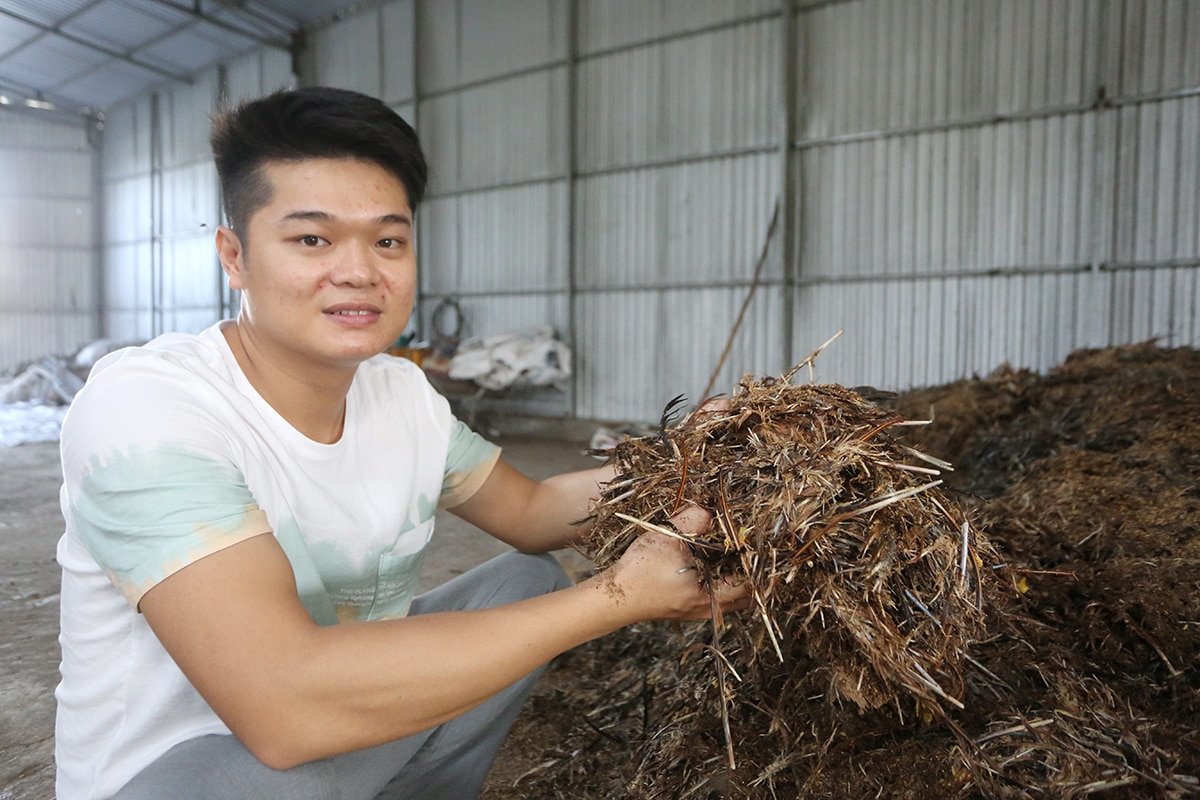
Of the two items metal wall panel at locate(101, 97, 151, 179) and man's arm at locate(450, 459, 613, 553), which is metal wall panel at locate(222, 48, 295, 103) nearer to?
metal wall panel at locate(101, 97, 151, 179)

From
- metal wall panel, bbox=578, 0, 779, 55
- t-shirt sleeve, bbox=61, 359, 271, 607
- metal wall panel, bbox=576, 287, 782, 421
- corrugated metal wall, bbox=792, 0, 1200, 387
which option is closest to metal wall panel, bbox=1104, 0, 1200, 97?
corrugated metal wall, bbox=792, 0, 1200, 387

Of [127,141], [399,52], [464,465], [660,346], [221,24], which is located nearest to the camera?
[464,465]

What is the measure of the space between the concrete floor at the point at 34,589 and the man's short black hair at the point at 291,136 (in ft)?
5.39

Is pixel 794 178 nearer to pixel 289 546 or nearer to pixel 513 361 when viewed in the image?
pixel 513 361

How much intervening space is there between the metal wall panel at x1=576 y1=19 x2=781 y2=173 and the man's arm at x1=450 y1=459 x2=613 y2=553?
6827 mm

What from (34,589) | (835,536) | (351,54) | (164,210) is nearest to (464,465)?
(835,536)

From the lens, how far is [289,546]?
127 centimetres

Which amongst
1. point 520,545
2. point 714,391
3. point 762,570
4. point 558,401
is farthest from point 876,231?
point 762,570

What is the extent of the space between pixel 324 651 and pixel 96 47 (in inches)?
629

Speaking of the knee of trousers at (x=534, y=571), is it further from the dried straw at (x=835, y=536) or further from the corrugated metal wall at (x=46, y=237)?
the corrugated metal wall at (x=46, y=237)

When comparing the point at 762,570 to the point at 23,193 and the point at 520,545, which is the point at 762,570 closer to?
the point at 520,545

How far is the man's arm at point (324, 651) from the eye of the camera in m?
0.93

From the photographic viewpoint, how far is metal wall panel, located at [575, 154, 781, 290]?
784 cm

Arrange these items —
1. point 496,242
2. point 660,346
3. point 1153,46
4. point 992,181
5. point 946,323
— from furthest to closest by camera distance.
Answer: point 496,242 → point 660,346 → point 946,323 → point 992,181 → point 1153,46
